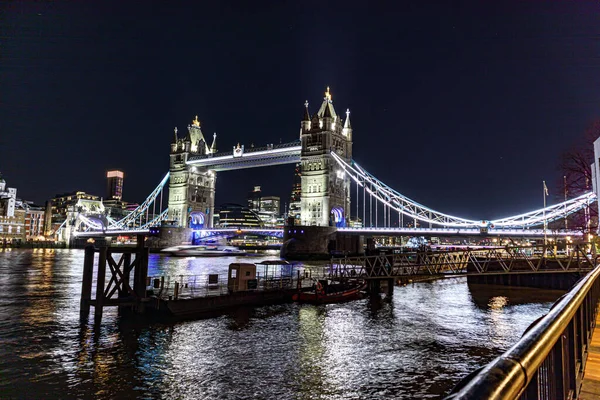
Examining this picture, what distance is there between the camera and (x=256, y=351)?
18234 millimetres

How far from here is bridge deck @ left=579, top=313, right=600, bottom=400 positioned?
4316 mm

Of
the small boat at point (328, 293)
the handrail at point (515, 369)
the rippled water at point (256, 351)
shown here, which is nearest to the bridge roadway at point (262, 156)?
the small boat at point (328, 293)

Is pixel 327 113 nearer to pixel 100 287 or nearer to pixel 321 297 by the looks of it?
pixel 321 297

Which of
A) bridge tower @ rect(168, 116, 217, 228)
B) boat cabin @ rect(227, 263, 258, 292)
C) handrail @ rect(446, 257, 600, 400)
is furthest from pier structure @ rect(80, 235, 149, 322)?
bridge tower @ rect(168, 116, 217, 228)

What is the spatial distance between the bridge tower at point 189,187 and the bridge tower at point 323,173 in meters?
42.8

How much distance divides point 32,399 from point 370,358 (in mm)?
11633

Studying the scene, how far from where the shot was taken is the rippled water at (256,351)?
13945 millimetres

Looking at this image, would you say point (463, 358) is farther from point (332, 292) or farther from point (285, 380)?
point (332, 292)

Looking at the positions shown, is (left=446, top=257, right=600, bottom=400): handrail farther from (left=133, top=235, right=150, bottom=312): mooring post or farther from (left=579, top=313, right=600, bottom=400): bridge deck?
(left=133, top=235, right=150, bottom=312): mooring post

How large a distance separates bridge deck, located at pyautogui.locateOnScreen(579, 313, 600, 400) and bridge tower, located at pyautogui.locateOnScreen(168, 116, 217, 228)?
12624 centimetres

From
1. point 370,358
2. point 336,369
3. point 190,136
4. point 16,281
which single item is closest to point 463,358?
point 370,358

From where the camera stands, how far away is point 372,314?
2778 centimetres

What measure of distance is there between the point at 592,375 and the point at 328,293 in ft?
91.0

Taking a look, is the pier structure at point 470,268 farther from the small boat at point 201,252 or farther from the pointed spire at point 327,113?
the small boat at point 201,252
